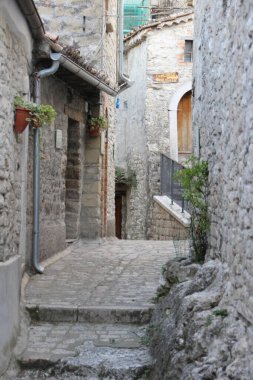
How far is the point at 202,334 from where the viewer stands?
380 cm

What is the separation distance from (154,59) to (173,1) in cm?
509

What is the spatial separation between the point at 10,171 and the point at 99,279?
246 cm

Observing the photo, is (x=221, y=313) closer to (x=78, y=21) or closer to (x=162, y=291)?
(x=162, y=291)

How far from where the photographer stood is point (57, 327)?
5633 mm

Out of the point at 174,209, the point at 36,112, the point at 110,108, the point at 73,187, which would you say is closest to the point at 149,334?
the point at 36,112

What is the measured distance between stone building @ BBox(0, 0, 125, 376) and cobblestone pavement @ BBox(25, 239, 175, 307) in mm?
371

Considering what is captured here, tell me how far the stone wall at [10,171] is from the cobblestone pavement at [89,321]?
1.26ft

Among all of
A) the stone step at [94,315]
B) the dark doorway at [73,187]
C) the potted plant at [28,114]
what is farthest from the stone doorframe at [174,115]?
the stone step at [94,315]

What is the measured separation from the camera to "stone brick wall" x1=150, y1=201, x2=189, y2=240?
514 inches

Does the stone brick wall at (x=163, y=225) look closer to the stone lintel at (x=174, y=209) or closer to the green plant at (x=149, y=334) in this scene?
the stone lintel at (x=174, y=209)

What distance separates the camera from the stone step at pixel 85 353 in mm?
4645

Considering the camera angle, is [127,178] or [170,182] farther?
[127,178]

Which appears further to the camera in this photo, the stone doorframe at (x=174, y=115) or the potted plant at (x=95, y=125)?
the stone doorframe at (x=174, y=115)

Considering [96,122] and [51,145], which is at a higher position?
[96,122]
